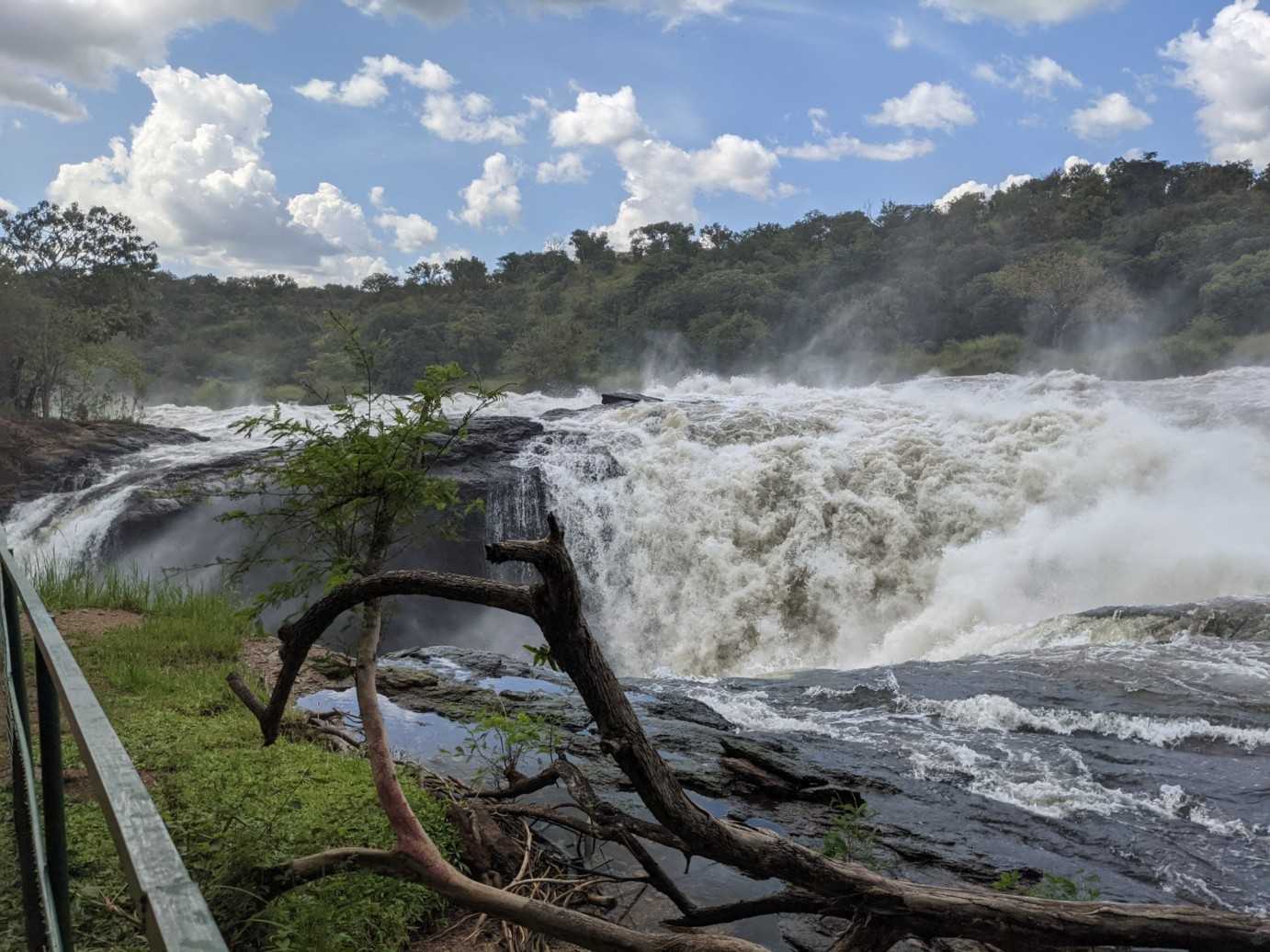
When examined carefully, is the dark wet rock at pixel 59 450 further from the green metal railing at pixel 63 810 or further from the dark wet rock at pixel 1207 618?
the dark wet rock at pixel 1207 618

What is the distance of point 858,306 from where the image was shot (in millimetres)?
38031

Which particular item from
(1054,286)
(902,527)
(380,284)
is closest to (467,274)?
(380,284)

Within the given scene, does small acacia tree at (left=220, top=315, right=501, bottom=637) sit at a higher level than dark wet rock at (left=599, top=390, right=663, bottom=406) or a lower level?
lower

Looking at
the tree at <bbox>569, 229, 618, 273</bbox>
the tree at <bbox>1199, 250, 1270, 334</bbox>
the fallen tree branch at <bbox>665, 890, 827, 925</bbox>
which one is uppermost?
the tree at <bbox>569, 229, 618, 273</bbox>

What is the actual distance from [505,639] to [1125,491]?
8.57 metres

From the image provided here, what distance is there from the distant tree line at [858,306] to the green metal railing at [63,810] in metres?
25.4

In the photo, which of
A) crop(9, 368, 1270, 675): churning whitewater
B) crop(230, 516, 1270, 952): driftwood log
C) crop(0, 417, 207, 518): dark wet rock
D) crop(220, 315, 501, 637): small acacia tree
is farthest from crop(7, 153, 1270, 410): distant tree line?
crop(230, 516, 1270, 952): driftwood log

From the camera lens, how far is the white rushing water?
10883 millimetres

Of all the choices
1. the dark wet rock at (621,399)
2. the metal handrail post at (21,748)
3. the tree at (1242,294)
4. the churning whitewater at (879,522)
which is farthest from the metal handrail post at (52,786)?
the tree at (1242,294)

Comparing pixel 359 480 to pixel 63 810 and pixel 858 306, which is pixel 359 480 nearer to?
pixel 63 810

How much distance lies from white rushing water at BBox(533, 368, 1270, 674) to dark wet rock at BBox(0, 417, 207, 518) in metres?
9.32

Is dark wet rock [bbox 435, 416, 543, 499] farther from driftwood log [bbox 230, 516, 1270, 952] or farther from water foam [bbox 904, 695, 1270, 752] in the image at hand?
driftwood log [bbox 230, 516, 1270, 952]

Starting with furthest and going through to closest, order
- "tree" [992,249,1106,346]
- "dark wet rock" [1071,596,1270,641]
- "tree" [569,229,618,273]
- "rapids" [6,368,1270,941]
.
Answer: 1. "tree" [569,229,618,273]
2. "tree" [992,249,1106,346]
3. "dark wet rock" [1071,596,1270,641]
4. "rapids" [6,368,1270,941]

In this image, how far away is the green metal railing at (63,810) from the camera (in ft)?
2.31
